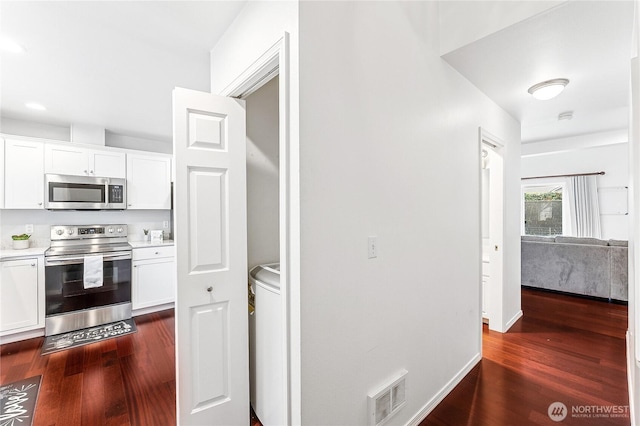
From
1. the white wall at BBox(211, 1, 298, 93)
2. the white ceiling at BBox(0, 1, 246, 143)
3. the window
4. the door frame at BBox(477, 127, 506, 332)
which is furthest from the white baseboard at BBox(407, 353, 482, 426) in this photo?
the window

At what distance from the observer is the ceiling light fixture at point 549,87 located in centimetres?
253

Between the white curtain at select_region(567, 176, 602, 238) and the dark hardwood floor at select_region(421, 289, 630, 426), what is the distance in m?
3.09

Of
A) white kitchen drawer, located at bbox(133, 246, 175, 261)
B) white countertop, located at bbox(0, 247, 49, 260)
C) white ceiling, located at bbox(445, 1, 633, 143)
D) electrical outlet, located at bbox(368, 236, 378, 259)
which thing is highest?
white ceiling, located at bbox(445, 1, 633, 143)

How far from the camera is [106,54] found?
7.12ft

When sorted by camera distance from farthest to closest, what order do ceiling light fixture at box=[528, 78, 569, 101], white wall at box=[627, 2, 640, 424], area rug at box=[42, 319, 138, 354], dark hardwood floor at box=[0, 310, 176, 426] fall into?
area rug at box=[42, 319, 138, 354] < ceiling light fixture at box=[528, 78, 569, 101] < dark hardwood floor at box=[0, 310, 176, 426] < white wall at box=[627, 2, 640, 424]

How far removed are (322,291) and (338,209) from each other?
1.27 ft

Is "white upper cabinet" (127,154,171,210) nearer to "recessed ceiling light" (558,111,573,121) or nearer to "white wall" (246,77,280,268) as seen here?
"white wall" (246,77,280,268)

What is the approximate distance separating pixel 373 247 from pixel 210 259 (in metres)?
0.96

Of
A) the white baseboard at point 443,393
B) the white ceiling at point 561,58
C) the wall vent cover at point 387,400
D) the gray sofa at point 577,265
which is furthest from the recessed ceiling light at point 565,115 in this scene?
the wall vent cover at point 387,400

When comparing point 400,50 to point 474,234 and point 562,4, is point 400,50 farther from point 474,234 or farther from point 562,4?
point 474,234

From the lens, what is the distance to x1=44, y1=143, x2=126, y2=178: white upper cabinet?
136 inches

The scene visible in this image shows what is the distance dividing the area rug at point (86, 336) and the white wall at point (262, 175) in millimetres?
2372

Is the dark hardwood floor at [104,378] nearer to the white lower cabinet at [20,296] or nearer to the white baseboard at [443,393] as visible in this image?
the white lower cabinet at [20,296]

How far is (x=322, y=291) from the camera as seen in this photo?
1.31 metres
